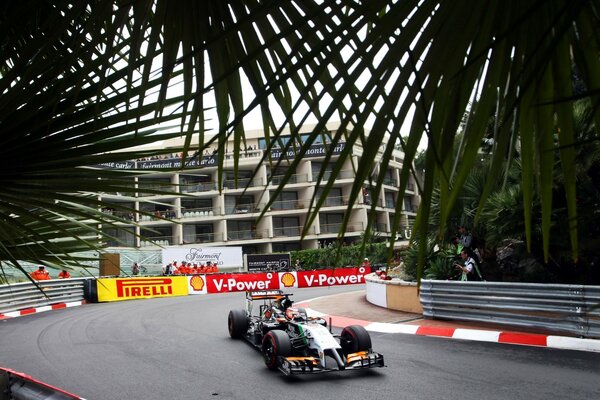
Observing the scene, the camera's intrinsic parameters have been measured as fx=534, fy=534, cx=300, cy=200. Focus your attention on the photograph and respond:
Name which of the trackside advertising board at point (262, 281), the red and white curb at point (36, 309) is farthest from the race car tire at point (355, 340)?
the trackside advertising board at point (262, 281)

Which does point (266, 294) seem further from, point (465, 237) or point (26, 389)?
point (26, 389)

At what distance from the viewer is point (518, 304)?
8.83 m

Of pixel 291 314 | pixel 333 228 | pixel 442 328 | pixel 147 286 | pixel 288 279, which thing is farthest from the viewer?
pixel 333 228

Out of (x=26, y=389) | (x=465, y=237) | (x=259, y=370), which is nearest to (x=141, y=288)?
(x=259, y=370)

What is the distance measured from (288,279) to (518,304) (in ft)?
59.0

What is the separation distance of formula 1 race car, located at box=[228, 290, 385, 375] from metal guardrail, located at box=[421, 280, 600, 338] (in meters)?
3.05

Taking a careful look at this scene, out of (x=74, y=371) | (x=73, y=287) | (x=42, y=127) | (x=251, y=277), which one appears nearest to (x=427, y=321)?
(x=74, y=371)

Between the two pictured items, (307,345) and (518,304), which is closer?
(307,345)

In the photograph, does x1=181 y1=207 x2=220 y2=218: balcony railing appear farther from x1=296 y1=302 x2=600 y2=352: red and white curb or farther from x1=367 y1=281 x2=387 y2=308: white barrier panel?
x1=296 y1=302 x2=600 y2=352: red and white curb

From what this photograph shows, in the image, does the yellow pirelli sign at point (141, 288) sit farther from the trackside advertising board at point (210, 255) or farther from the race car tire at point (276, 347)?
the race car tire at point (276, 347)

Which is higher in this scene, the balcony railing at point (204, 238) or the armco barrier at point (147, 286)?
the balcony railing at point (204, 238)

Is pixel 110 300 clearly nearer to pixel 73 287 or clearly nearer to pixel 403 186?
pixel 73 287

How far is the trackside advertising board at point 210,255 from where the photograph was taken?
3139 cm

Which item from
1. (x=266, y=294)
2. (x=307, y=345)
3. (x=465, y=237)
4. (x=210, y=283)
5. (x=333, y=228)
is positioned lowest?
(x=210, y=283)
